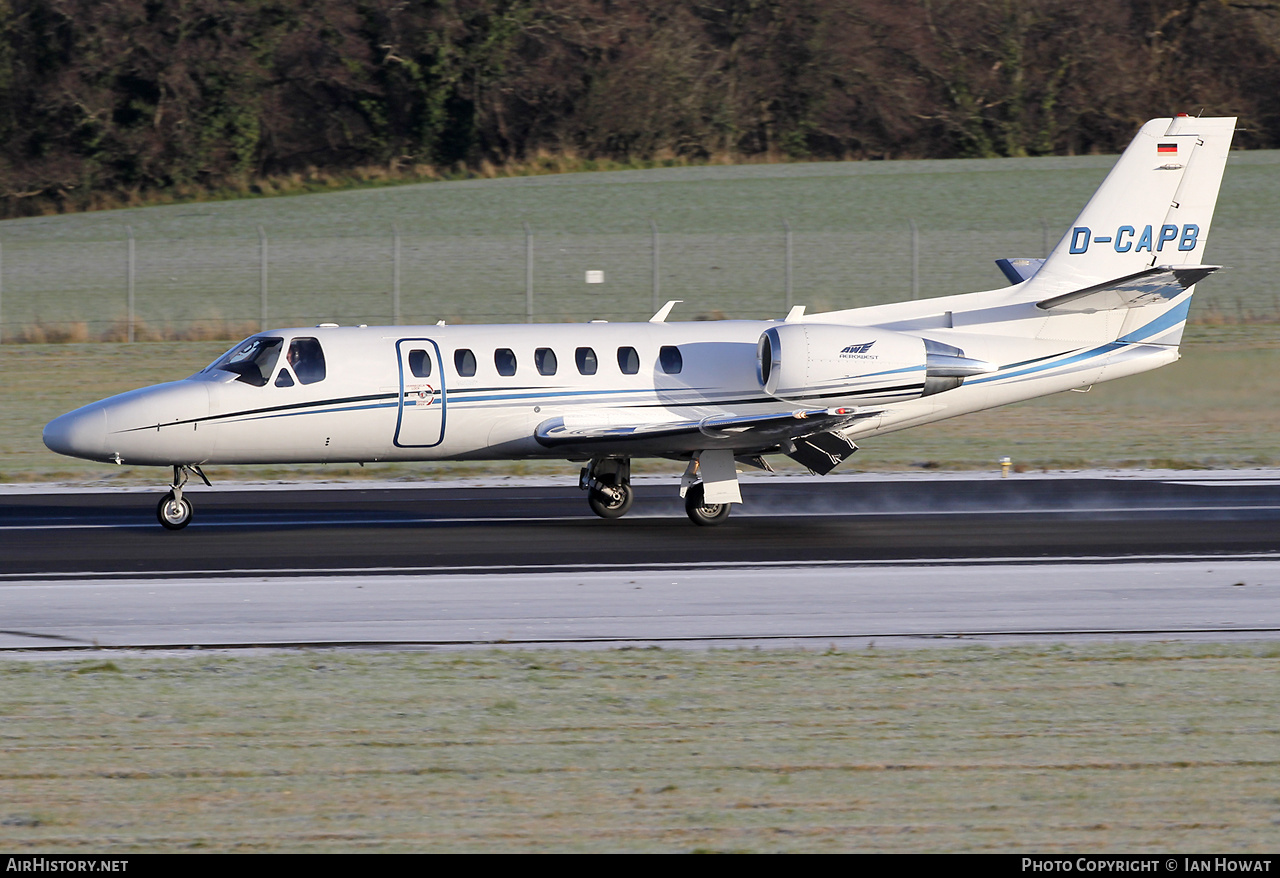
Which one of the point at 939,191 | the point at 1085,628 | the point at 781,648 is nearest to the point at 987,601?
the point at 1085,628

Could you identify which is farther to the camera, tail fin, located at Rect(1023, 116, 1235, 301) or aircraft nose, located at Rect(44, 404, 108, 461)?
tail fin, located at Rect(1023, 116, 1235, 301)

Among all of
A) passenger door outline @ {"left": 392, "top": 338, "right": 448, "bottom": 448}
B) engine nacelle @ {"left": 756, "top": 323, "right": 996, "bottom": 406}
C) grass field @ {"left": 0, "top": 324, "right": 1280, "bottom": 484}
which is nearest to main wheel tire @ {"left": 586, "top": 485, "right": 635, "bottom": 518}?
passenger door outline @ {"left": 392, "top": 338, "right": 448, "bottom": 448}

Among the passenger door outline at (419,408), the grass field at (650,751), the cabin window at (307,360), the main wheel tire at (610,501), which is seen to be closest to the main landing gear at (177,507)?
the cabin window at (307,360)

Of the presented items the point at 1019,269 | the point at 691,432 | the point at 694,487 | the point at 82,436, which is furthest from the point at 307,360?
the point at 1019,269

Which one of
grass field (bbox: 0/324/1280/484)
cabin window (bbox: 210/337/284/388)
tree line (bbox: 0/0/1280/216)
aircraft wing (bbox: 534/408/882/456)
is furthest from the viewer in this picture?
tree line (bbox: 0/0/1280/216)

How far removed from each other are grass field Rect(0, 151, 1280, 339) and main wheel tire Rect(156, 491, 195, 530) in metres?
18.4

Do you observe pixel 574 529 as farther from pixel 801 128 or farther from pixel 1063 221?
pixel 801 128

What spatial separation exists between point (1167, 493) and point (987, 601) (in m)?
8.93

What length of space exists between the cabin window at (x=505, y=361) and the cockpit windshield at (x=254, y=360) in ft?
8.46

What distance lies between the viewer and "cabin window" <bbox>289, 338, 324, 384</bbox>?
1905 centimetres

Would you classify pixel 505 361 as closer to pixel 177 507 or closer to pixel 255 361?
pixel 255 361

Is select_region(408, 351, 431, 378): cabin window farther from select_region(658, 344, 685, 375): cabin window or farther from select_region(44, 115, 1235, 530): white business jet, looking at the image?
select_region(658, 344, 685, 375): cabin window

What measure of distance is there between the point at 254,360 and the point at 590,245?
2839 centimetres

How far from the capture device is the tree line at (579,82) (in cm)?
6172
